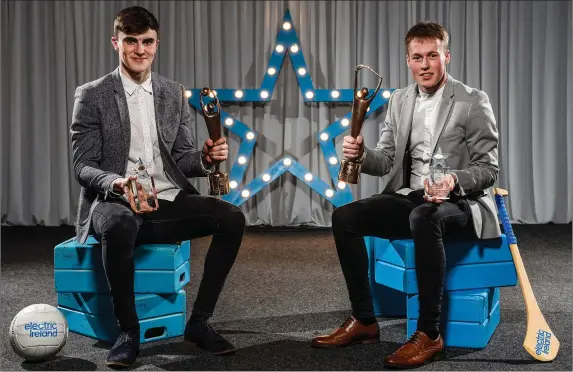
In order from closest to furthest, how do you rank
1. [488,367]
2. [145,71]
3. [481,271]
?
1. [488,367]
2. [481,271]
3. [145,71]

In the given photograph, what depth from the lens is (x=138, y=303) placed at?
2793mm

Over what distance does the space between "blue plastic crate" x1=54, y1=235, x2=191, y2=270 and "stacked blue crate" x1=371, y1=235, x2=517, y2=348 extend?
84cm

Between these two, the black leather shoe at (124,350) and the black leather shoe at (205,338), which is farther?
the black leather shoe at (205,338)

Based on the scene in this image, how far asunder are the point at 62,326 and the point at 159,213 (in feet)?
1.72

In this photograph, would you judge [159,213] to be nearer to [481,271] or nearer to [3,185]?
[481,271]

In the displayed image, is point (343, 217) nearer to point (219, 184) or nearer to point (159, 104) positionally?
point (219, 184)

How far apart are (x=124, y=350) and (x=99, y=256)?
41 cm

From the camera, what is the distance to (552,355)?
8.40ft

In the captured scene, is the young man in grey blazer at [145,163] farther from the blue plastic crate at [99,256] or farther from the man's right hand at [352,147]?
the man's right hand at [352,147]

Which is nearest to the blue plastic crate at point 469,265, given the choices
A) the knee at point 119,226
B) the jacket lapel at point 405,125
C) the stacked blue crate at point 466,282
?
the stacked blue crate at point 466,282

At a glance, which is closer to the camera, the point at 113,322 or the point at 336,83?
the point at 113,322

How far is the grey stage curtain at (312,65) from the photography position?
223 inches

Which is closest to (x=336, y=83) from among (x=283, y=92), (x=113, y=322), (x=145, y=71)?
(x=283, y=92)

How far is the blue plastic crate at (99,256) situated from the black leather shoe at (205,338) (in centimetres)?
22
